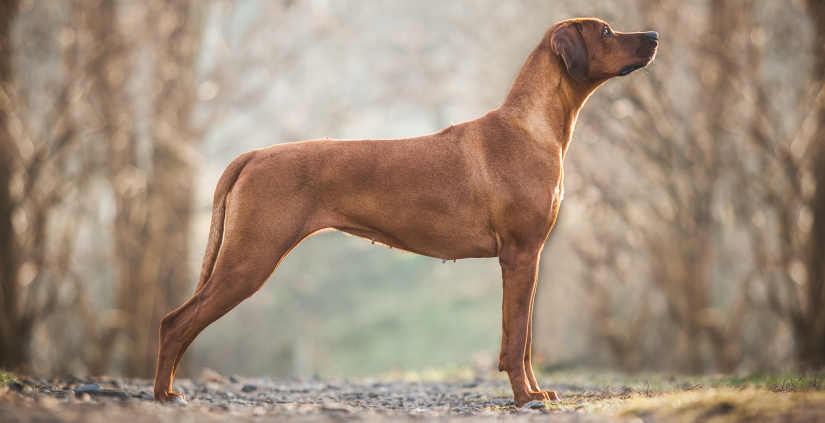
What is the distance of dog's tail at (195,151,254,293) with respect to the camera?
16.5 ft

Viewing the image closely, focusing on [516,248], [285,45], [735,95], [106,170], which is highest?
[285,45]

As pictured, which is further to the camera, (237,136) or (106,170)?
(237,136)

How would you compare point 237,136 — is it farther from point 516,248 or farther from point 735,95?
point 516,248

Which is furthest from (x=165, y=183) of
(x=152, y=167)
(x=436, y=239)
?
(x=436, y=239)

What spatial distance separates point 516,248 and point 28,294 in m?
9.70

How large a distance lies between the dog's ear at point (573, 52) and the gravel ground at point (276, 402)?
244cm

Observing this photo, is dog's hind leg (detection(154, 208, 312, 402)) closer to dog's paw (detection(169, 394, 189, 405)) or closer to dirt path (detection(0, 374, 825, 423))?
dog's paw (detection(169, 394, 189, 405))

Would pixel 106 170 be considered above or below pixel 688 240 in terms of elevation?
above

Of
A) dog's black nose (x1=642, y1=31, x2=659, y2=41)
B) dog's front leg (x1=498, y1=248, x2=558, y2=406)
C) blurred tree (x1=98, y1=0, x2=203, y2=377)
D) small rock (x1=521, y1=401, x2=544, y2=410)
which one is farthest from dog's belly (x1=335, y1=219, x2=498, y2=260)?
blurred tree (x1=98, y1=0, x2=203, y2=377)

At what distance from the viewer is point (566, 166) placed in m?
13.1

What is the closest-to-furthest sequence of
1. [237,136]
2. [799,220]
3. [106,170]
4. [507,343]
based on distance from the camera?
1. [507,343]
2. [799,220]
3. [106,170]
4. [237,136]

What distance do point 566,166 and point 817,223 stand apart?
436cm

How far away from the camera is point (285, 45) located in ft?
49.7

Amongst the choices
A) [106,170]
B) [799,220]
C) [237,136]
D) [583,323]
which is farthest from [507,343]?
[583,323]
